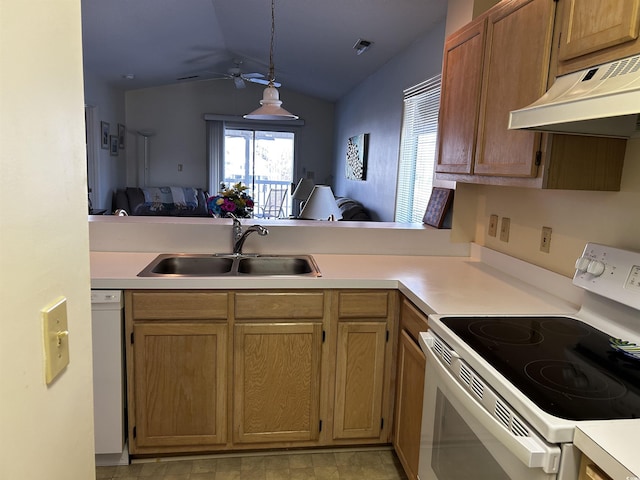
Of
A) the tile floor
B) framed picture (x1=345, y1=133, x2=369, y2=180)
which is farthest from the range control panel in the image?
framed picture (x1=345, y1=133, x2=369, y2=180)

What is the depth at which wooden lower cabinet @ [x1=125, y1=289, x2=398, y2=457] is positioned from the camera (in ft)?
6.52

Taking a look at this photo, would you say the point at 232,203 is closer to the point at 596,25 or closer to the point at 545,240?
the point at 545,240

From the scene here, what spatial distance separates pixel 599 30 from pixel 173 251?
207 cm

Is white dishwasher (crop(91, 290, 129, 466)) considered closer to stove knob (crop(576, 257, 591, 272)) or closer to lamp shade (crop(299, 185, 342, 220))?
lamp shade (crop(299, 185, 342, 220))

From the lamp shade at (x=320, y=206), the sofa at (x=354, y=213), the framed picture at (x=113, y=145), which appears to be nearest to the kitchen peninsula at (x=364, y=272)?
the lamp shade at (x=320, y=206)

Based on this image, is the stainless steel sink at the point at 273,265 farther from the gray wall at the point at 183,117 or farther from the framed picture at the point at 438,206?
the gray wall at the point at 183,117

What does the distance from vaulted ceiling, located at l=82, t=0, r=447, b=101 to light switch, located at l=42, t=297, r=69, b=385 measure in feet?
11.0

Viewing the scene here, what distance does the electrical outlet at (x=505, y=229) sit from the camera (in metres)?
2.31

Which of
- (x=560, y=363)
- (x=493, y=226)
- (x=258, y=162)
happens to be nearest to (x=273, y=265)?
(x=493, y=226)

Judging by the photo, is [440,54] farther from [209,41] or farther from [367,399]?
[209,41]

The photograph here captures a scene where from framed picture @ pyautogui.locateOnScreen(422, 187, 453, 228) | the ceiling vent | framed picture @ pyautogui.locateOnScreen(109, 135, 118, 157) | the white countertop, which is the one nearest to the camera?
the white countertop

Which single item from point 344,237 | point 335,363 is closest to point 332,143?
point 344,237

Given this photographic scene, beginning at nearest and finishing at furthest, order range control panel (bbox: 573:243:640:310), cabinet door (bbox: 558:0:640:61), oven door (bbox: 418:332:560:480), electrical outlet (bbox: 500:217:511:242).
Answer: oven door (bbox: 418:332:560:480), cabinet door (bbox: 558:0:640:61), range control panel (bbox: 573:243:640:310), electrical outlet (bbox: 500:217:511:242)

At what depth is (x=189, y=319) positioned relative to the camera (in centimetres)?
199
